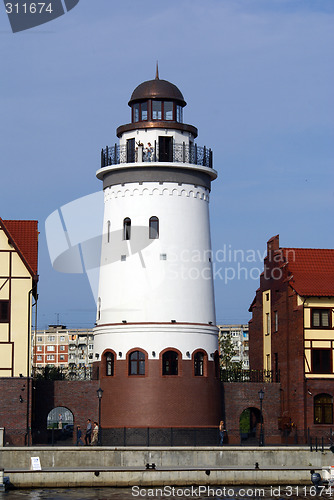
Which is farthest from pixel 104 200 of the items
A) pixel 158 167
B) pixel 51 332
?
pixel 51 332

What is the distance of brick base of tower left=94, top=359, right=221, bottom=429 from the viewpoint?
194 feet

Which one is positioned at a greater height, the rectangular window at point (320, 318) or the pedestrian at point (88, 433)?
the rectangular window at point (320, 318)

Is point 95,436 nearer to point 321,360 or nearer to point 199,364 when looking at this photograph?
point 199,364

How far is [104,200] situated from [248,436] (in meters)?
17.4

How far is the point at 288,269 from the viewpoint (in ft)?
214

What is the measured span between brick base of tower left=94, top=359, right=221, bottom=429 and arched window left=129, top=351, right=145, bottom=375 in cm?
33

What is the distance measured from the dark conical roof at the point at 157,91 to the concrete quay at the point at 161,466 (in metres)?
21.9

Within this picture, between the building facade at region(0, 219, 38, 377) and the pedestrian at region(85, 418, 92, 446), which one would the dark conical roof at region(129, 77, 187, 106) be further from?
the pedestrian at region(85, 418, 92, 446)

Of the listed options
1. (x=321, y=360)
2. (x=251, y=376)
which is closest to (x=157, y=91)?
(x=321, y=360)

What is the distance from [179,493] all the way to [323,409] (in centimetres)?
1765

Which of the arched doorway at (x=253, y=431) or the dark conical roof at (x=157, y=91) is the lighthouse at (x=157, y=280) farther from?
the arched doorway at (x=253, y=431)

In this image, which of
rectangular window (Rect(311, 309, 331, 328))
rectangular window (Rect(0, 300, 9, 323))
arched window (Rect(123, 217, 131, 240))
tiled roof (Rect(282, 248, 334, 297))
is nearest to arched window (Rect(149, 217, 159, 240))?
arched window (Rect(123, 217, 131, 240))

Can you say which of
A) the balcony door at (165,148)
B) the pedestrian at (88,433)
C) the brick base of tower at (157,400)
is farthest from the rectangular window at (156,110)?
the pedestrian at (88,433)

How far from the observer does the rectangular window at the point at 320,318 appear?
62750 millimetres
